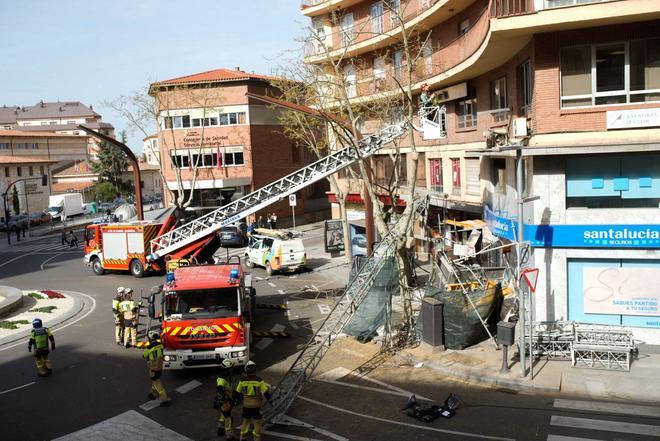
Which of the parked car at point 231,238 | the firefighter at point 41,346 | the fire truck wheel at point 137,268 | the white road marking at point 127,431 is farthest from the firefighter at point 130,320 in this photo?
the parked car at point 231,238

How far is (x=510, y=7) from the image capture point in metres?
16.3

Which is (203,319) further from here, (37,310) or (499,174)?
(499,174)

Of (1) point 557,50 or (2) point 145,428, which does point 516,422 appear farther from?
(1) point 557,50

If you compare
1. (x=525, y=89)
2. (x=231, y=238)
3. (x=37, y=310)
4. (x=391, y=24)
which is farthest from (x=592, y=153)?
(x=231, y=238)

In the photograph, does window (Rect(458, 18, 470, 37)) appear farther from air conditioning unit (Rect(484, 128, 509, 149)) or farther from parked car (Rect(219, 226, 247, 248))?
parked car (Rect(219, 226, 247, 248))

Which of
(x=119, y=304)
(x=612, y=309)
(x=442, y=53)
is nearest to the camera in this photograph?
(x=612, y=309)

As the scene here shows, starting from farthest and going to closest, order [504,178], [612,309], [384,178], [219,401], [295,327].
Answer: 1. [384,178]
2. [504,178]
3. [295,327]
4. [612,309]
5. [219,401]

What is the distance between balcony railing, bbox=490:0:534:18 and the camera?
15.8 meters

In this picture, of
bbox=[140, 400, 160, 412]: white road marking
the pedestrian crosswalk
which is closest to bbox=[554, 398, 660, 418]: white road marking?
the pedestrian crosswalk

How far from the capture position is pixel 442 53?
26.7 m

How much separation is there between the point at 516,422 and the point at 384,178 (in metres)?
25.3

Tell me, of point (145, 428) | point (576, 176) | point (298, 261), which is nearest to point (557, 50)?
point (576, 176)

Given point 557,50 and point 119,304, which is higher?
point 557,50

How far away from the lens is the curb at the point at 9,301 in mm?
22011
